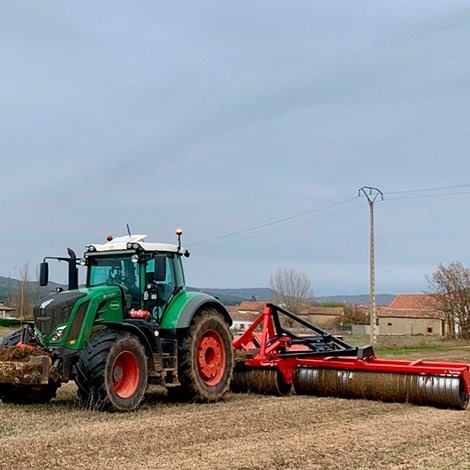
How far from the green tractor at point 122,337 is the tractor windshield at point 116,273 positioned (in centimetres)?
1

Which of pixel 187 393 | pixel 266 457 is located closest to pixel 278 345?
pixel 187 393

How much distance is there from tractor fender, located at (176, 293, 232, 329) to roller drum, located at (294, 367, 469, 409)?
165 centimetres

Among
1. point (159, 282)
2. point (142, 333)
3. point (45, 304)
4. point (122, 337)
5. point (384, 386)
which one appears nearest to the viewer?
point (122, 337)

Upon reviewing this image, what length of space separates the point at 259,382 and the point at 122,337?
3263 millimetres

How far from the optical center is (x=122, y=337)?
34.0ft

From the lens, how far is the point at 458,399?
36.1 ft

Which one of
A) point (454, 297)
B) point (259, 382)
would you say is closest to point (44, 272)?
point (259, 382)

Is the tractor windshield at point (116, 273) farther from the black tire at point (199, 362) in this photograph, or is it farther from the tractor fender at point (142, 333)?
the black tire at point (199, 362)

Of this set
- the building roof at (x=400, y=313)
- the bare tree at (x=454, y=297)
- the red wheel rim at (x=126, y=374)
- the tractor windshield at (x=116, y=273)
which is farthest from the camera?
the building roof at (x=400, y=313)

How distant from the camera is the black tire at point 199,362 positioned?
11422mm

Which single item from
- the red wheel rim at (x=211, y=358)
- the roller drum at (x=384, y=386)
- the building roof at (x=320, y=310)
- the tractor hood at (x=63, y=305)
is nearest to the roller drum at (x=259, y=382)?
the roller drum at (x=384, y=386)

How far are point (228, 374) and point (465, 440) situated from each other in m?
4.42

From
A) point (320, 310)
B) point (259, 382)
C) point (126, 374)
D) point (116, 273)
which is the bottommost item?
point (320, 310)

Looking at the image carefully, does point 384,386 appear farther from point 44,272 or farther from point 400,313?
point 400,313
